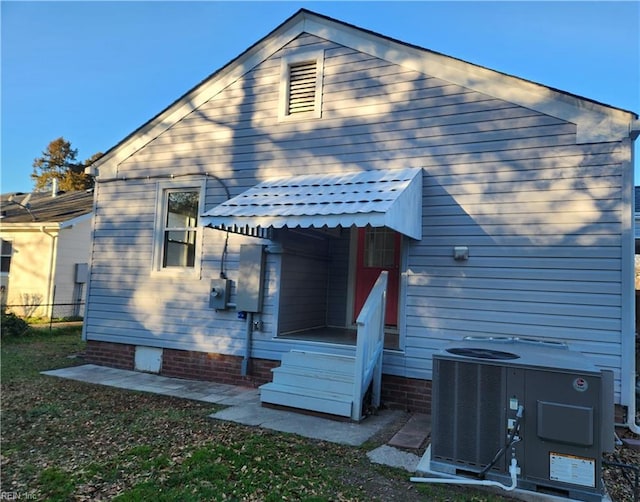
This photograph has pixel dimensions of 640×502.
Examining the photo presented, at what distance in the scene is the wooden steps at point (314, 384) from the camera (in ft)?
16.7

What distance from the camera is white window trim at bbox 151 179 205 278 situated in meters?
7.38

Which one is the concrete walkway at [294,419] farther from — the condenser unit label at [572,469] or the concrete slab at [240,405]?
the condenser unit label at [572,469]

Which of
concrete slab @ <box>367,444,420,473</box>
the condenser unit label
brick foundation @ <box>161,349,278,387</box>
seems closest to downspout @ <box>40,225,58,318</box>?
brick foundation @ <box>161,349,278,387</box>

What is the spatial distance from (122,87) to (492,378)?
1438 cm

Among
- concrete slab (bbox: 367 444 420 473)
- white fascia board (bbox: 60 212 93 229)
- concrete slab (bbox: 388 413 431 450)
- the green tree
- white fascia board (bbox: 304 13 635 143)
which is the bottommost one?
concrete slab (bbox: 388 413 431 450)

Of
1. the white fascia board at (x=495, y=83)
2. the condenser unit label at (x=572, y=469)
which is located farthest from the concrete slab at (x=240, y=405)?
the white fascia board at (x=495, y=83)

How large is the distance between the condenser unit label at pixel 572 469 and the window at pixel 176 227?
244 inches

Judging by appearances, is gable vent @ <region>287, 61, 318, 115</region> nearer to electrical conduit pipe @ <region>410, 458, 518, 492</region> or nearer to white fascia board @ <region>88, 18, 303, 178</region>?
white fascia board @ <region>88, 18, 303, 178</region>

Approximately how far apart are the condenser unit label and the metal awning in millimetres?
2547

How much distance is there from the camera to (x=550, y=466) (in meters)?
3.06

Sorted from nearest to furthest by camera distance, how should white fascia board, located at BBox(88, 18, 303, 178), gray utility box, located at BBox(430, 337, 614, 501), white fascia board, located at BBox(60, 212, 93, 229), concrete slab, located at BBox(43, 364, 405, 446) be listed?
gray utility box, located at BBox(430, 337, 614, 501), concrete slab, located at BBox(43, 364, 405, 446), white fascia board, located at BBox(88, 18, 303, 178), white fascia board, located at BBox(60, 212, 93, 229)

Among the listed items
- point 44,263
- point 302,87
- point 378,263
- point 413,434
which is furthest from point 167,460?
point 44,263

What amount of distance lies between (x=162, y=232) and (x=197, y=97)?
8.45ft

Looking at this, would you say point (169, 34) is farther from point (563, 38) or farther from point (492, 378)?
point (492, 378)
